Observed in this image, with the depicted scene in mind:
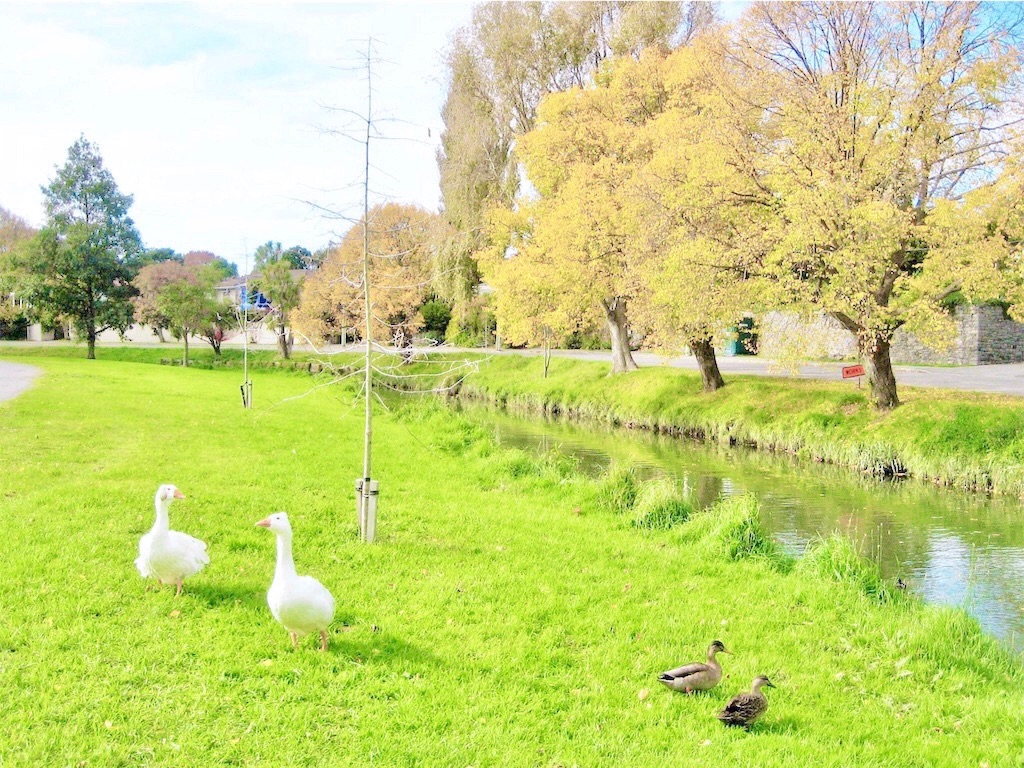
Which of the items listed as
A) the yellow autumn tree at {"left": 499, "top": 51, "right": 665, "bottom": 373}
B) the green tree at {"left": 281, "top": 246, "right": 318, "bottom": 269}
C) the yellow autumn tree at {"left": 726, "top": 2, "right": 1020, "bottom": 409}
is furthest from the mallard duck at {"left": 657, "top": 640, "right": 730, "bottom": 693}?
A: the green tree at {"left": 281, "top": 246, "right": 318, "bottom": 269}

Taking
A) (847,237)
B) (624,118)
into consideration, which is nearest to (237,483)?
(847,237)

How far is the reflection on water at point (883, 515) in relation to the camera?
10.6 metres

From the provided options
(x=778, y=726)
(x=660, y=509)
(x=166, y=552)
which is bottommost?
(x=778, y=726)

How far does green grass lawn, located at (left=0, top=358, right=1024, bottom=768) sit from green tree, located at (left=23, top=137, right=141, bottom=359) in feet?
137

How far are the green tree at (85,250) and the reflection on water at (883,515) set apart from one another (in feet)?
122

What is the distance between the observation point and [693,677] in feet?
21.0

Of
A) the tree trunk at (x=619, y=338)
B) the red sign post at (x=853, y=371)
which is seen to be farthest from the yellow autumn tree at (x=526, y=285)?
the red sign post at (x=853, y=371)

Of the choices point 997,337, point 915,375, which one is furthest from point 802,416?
point 997,337

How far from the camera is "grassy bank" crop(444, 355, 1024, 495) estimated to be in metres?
18.2

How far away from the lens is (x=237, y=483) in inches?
512

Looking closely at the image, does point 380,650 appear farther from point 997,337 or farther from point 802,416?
point 997,337

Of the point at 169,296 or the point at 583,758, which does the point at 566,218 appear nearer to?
the point at 583,758

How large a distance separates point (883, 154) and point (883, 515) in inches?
368

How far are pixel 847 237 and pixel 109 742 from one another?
18.6 metres
